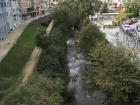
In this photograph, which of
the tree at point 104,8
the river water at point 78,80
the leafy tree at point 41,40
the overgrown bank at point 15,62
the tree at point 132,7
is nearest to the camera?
the overgrown bank at point 15,62

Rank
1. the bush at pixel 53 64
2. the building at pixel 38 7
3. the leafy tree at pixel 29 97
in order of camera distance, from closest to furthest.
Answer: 1. the leafy tree at pixel 29 97
2. the bush at pixel 53 64
3. the building at pixel 38 7

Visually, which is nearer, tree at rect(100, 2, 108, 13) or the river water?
the river water

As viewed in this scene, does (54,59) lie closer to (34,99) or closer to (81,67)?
(81,67)

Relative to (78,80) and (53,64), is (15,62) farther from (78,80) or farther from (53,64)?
(78,80)

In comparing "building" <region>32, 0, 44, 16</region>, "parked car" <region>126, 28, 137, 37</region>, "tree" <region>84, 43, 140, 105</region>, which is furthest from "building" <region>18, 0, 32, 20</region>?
"tree" <region>84, 43, 140, 105</region>

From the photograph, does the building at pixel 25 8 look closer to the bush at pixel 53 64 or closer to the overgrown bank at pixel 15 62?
the overgrown bank at pixel 15 62

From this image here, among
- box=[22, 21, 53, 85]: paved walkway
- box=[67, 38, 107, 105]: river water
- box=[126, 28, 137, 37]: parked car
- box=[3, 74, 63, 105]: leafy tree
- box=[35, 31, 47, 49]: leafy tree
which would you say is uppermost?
box=[3, 74, 63, 105]: leafy tree

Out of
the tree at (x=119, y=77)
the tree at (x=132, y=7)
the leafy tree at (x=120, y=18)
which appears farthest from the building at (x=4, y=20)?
Result: the tree at (x=132, y=7)

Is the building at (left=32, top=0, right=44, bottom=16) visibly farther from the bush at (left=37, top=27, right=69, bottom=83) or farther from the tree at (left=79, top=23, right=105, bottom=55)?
the bush at (left=37, top=27, right=69, bottom=83)
